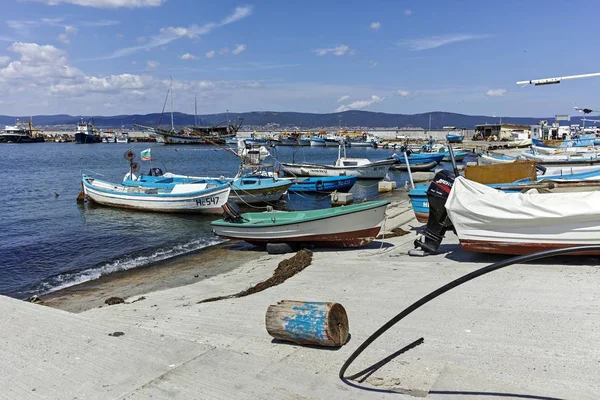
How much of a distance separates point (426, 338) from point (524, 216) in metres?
4.49

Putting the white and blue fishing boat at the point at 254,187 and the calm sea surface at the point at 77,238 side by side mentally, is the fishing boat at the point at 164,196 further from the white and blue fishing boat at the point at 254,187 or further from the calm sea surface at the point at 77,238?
the white and blue fishing boat at the point at 254,187

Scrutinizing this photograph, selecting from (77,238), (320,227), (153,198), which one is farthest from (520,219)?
(153,198)

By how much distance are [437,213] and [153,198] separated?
57.6 feet

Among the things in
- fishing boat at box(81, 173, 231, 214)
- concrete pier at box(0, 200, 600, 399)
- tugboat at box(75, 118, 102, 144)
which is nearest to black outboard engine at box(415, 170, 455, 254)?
concrete pier at box(0, 200, 600, 399)

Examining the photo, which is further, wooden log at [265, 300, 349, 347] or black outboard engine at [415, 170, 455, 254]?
black outboard engine at [415, 170, 455, 254]

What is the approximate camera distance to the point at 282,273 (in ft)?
35.6

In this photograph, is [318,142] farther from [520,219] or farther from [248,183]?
[520,219]

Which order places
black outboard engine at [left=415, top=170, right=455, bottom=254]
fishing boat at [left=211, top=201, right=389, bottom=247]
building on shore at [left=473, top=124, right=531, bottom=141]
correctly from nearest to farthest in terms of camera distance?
black outboard engine at [left=415, top=170, right=455, bottom=254], fishing boat at [left=211, top=201, right=389, bottom=247], building on shore at [left=473, top=124, right=531, bottom=141]

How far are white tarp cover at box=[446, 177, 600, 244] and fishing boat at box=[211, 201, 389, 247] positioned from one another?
3.37m

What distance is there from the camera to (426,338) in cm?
588

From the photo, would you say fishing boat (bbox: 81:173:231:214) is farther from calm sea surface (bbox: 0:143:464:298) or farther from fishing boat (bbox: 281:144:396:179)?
fishing boat (bbox: 281:144:396:179)

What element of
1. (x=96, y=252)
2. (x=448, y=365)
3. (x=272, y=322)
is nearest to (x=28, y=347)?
(x=272, y=322)

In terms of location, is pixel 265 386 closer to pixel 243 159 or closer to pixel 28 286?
pixel 28 286

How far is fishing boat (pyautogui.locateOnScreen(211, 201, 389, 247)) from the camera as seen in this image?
13.2 m
